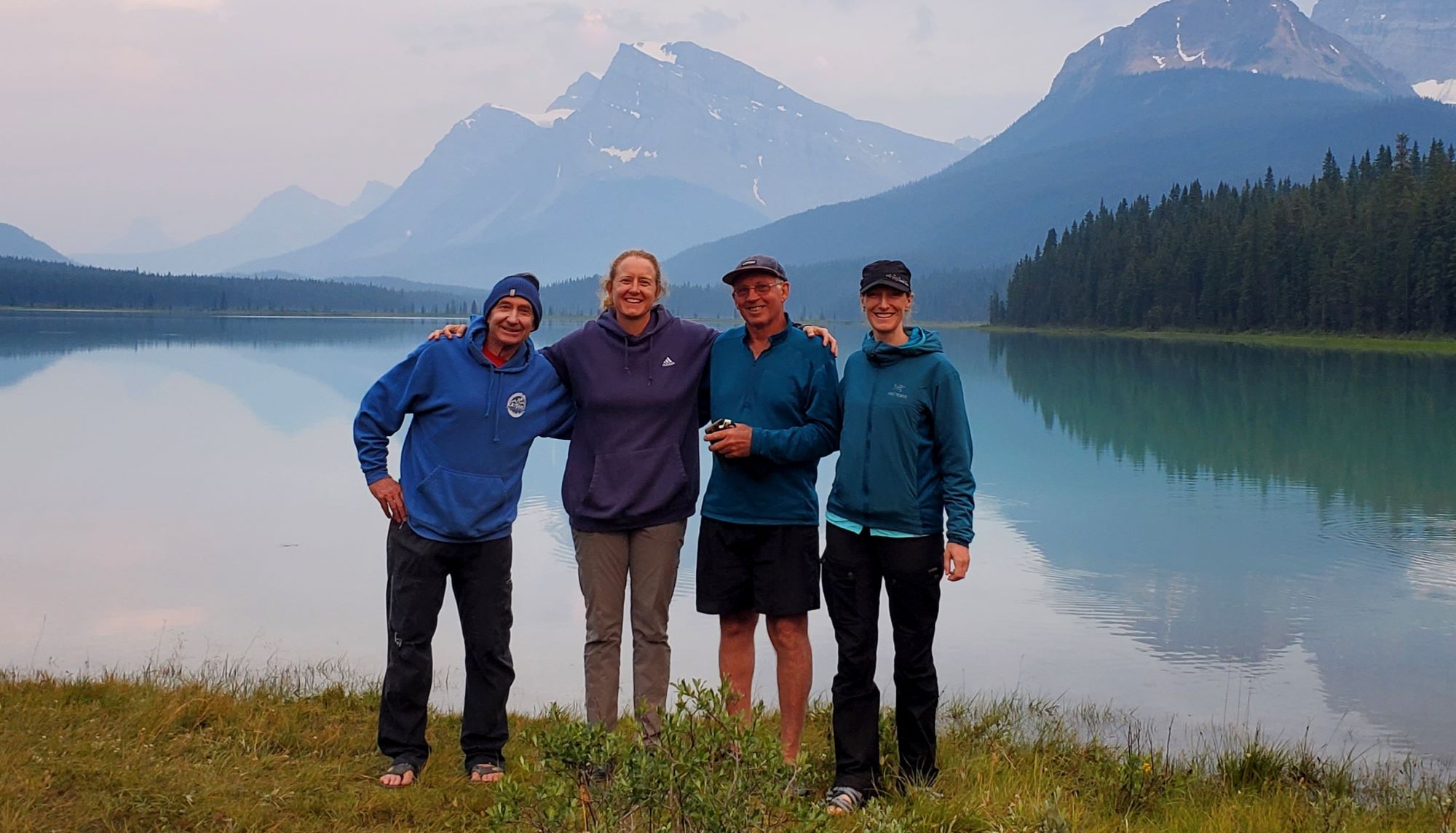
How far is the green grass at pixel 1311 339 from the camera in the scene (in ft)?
217

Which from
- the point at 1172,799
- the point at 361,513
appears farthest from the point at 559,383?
the point at 361,513

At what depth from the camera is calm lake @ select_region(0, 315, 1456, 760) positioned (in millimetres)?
9547

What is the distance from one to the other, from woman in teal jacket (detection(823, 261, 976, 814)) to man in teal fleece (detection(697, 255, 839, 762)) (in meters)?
0.13

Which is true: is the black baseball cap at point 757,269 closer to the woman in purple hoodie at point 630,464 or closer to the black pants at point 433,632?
the woman in purple hoodie at point 630,464

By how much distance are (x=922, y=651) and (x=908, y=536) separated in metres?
0.54

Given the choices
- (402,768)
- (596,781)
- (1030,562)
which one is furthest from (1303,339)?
(596,781)

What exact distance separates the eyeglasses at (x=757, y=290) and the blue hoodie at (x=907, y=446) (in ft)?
1.66

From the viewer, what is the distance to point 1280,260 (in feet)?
269

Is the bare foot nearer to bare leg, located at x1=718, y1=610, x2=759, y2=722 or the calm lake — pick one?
bare leg, located at x1=718, y1=610, x2=759, y2=722

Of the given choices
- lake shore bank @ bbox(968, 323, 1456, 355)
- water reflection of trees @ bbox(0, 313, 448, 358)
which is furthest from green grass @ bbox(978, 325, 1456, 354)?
water reflection of trees @ bbox(0, 313, 448, 358)

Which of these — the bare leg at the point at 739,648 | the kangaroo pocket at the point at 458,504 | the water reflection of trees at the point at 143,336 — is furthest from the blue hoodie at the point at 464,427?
the water reflection of trees at the point at 143,336

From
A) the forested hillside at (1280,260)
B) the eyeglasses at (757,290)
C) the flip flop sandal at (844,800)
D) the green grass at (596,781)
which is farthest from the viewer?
the forested hillside at (1280,260)

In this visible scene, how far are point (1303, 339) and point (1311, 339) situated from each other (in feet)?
2.33

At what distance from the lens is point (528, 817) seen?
380 cm
